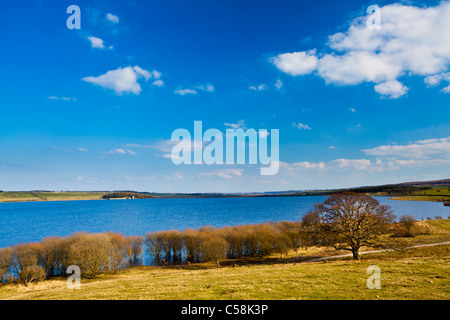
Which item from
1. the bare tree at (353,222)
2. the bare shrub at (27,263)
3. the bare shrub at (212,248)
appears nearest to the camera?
the bare tree at (353,222)

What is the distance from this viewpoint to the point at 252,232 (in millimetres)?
67188

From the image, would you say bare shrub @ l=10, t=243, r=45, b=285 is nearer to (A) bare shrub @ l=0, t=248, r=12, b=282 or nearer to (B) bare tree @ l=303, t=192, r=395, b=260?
(A) bare shrub @ l=0, t=248, r=12, b=282

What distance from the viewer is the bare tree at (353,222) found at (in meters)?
40.6

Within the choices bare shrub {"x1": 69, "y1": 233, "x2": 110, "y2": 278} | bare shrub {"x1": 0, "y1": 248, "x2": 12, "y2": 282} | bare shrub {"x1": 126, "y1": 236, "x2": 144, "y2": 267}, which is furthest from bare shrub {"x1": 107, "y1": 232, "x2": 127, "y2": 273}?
bare shrub {"x1": 0, "y1": 248, "x2": 12, "y2": 282}

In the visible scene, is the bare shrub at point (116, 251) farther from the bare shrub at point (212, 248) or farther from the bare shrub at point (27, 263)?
the bare shrub at point (212, 248)

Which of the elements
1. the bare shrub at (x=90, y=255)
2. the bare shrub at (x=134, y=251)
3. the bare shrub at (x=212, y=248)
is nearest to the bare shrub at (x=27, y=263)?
the bare shrub at (x=90, y=255)

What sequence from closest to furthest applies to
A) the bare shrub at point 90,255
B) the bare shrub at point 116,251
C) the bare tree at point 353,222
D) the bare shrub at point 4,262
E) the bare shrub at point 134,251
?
1. the bare tree at point 353,222
2. the bare shrub at point 4,262
3. the bare shrub at point 90,255
4. the bare shrub at point 116,251
5. the bare shrub at point 134,251

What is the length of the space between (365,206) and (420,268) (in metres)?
22.5

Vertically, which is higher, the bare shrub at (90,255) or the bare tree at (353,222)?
the bare tree at (353,222)

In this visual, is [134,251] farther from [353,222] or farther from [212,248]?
[353,222]

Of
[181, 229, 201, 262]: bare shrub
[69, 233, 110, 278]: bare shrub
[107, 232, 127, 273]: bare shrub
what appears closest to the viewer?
[69, 233, 110, 278]: bare shrub

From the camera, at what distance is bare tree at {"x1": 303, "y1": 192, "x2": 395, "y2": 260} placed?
40.6m
